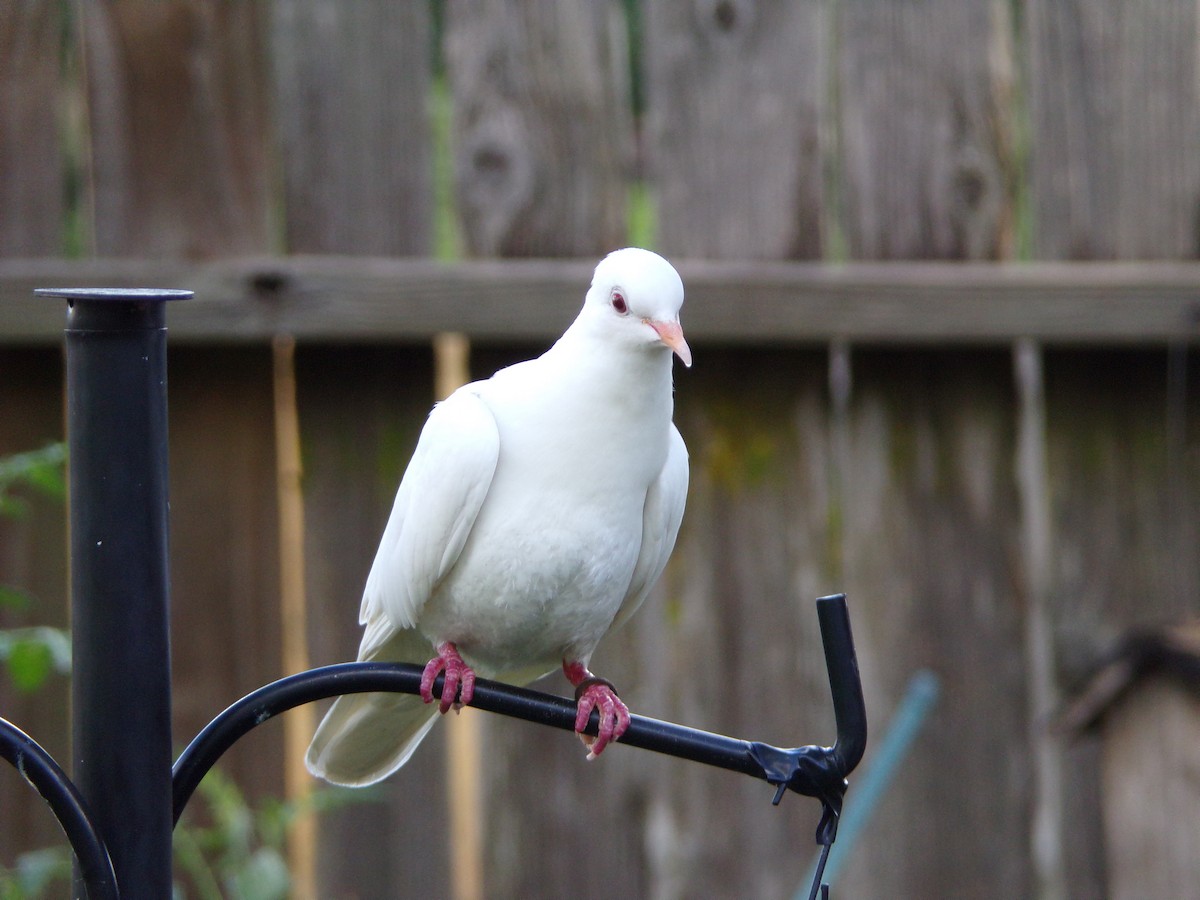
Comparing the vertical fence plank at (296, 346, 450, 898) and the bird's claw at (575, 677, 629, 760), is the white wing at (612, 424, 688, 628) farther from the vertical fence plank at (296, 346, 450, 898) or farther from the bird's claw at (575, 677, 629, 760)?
the vertical fence plank at (296, 346, 450, 898)

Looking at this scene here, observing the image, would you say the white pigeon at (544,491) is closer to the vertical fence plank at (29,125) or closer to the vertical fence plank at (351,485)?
the vertical fence plank at (351,485)

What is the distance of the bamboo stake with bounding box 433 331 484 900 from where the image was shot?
2568 millimetres

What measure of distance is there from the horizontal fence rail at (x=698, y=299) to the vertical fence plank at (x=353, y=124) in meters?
0.08

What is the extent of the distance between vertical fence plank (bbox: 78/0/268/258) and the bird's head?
3.22ft

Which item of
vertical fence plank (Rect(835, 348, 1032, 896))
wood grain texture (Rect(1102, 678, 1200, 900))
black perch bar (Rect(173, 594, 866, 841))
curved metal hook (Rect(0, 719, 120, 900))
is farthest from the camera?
vertical fence plank (Rect(835, 348, 1032, 896))

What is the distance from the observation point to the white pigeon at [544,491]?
1.70 meters

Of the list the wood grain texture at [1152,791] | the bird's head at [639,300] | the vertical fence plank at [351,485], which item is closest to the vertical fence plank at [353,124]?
the vertical fence plank at [351,485]

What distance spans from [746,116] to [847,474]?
70cm

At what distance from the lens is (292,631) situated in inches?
99.0

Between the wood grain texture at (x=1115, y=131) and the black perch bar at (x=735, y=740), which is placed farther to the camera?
the wood grain texture at (x=1115, y=131)

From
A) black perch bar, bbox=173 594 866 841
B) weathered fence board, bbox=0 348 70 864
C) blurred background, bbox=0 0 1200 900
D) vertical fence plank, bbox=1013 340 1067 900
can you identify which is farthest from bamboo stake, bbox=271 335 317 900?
vertical fence plank, bbox=1013 340 1067 900

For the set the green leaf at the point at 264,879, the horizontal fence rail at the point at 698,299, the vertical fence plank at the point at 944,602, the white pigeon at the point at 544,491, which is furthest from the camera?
the vertical fence plank at the point at 944,602

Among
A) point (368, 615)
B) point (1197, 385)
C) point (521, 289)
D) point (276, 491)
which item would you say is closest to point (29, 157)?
point (276, 491)

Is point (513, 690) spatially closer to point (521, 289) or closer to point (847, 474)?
point (521, 289)
